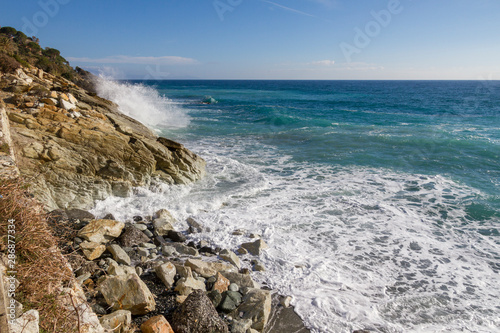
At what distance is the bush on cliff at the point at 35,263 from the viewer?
130 inches

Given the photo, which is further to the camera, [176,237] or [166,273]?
[176,237]

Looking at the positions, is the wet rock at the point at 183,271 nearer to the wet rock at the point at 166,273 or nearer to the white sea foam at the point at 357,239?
the wet rock at the point at 166,273

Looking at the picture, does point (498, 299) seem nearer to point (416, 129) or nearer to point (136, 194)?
point (136, 194)

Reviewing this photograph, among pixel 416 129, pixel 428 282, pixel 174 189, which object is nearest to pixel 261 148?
pixel 174 189

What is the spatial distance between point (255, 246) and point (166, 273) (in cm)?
227

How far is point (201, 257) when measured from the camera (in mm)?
6793

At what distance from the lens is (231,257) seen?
662cm

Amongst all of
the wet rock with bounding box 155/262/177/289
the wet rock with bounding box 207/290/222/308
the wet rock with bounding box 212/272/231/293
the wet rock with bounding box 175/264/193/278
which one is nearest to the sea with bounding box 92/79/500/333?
the wet rock with bounding box 212/272/231/293

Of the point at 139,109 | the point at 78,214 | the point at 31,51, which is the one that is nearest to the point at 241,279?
the point at 78,214

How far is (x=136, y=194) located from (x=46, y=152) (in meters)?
2.71

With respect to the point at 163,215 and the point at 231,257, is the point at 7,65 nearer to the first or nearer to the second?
the point at 163,215

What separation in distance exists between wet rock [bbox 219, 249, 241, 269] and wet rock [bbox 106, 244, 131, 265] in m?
1.91

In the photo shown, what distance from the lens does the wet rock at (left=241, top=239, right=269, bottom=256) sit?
7.06m

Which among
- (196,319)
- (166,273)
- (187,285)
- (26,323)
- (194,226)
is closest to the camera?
(26,323)
